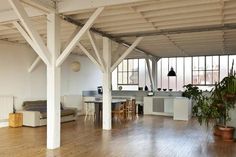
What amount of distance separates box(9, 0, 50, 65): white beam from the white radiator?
13.0 feet

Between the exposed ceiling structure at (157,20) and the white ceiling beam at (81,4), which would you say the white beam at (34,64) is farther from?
the white ceiling beam at (81,4)

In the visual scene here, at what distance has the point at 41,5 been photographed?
484cm

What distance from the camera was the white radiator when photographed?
8.17 m

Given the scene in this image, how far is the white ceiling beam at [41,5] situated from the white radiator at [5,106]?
4.36m

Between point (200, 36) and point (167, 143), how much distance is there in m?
3.85

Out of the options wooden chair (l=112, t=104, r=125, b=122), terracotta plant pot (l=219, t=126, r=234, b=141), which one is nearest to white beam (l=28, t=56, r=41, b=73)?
wooden chair (l=112, t=104, r=125, b=122)

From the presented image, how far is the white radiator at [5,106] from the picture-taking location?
8.17m

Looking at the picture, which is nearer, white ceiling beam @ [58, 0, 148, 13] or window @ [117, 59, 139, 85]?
white ceiling beam @ [58, 0, 148, 13]

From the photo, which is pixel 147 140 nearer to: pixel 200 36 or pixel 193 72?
pixel 200 36

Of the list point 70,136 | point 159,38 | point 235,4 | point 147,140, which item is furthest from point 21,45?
point 235,4

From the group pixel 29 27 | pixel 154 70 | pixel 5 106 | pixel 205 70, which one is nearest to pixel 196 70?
pixel 205 70

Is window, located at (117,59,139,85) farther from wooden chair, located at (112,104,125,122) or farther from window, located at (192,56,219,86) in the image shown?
wooden chair, located at (112,104,125,122)

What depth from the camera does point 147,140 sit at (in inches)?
243

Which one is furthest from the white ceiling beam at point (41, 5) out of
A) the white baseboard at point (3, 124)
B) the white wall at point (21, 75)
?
the white baseboard at point (3, 124)
